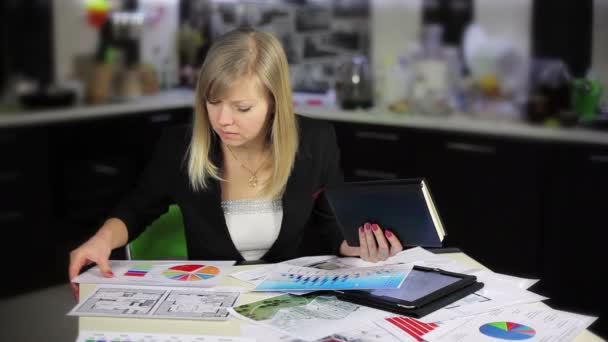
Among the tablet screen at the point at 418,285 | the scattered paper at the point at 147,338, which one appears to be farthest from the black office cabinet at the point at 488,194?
the scattered paper at the point at 147,338

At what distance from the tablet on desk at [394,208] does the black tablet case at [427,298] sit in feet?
0.34

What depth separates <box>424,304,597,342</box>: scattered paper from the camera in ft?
4.74

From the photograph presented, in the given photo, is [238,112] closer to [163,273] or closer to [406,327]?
[163,273]

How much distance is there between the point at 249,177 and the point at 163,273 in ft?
1.43

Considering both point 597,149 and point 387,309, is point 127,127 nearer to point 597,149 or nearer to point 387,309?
point 597,149

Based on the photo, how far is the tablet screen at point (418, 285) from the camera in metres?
1.61

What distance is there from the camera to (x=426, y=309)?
1.54 meters

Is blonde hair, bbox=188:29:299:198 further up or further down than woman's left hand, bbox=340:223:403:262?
further up

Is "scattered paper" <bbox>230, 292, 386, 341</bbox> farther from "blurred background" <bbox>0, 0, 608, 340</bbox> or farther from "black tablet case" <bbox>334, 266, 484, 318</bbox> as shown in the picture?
"blurred background" <bbox>0, 0, 608, 340</bbox>

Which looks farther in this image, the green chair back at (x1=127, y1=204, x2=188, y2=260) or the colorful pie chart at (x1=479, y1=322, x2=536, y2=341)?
the green chair back at (x1=127, y1=204, x2=188, y2=260)

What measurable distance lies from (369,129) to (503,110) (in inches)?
25.6

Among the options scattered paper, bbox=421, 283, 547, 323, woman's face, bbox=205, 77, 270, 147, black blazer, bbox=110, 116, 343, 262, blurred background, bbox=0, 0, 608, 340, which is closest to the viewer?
scattered paper, bbox=421, 283, 547, 323

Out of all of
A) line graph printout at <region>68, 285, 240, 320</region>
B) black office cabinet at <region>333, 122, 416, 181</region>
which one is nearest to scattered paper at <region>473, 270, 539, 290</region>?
line graph printout at <region>68, 285, 240, 320</region>

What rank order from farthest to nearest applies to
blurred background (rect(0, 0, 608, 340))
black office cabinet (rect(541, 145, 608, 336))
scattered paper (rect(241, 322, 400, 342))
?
blurred background (rect(0, 0, 608, 340))
black office cabinet (rect(541, 145, 608, 336))
scattered paper (rect(241, 322, 400, 342))
